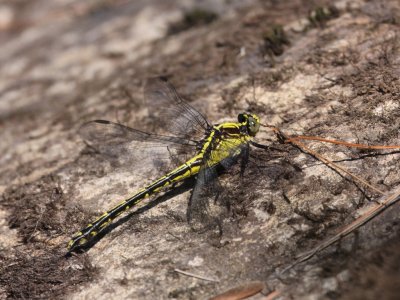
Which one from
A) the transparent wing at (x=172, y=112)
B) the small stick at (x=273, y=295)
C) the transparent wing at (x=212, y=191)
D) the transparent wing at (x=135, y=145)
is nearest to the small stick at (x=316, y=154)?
the transparent wing at (x=212, y=191)

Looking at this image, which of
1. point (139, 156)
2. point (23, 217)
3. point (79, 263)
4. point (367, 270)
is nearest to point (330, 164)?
point (367, 270)

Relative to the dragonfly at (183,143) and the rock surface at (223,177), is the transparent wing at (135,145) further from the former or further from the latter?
the rock surface at (223,177)

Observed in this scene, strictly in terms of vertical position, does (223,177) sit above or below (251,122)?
below

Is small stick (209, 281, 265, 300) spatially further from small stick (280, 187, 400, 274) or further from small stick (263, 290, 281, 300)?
small stick (280, 187, 400, 274)

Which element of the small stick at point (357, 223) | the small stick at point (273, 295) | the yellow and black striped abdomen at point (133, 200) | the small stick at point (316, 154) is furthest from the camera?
the yellow and black striped abdomen at point (133, 200)

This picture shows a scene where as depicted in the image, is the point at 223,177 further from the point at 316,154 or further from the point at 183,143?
the point at 316,154

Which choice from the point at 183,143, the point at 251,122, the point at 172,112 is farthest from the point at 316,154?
the point at 172,112

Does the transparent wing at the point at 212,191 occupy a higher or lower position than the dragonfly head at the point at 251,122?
lower
